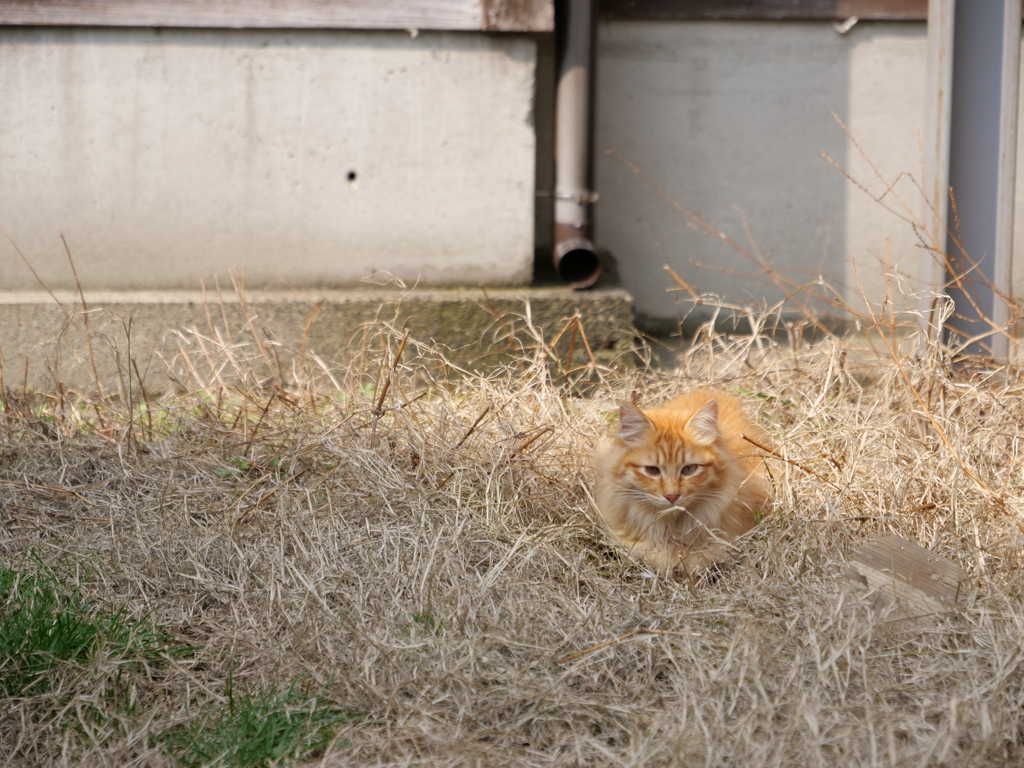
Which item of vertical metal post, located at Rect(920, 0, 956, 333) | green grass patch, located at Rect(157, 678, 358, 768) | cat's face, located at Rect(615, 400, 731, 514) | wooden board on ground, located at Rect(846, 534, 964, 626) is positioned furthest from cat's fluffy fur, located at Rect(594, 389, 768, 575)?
vertical metal post, located at Rect(920, 0, 956, 333)

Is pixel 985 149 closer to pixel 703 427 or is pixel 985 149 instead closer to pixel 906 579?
pixel 703 427

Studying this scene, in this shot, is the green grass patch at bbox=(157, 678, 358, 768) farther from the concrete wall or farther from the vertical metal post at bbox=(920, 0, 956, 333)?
the concrete wall

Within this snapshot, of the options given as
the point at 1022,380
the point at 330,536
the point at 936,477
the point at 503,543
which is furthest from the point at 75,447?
the point at 1022,380

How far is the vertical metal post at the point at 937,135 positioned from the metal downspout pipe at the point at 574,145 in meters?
1.71

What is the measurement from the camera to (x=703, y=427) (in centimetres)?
249

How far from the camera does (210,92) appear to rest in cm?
429

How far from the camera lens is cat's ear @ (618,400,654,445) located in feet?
8.12

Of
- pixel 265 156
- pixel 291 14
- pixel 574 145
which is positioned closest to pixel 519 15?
pixel 574 145

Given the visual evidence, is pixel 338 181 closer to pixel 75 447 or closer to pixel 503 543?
pixel 75 447

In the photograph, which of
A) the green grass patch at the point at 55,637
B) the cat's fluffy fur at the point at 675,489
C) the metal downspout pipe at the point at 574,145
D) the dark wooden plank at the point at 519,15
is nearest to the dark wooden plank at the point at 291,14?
the dark wooden plank at the point at 519,15

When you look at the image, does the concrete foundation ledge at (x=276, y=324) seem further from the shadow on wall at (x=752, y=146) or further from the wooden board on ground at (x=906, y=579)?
the wooden board on ground at (x=906, y=579)

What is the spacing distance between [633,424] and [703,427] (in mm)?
210

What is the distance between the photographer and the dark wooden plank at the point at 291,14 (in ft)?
13.7

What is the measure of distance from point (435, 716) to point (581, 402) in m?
1.75
